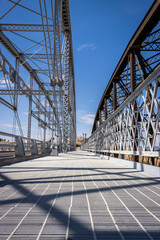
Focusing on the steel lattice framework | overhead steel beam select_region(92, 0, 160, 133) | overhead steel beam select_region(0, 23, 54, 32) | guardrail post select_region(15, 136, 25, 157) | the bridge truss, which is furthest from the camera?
overhead steel beam select_region(0, 23, 54, 32)

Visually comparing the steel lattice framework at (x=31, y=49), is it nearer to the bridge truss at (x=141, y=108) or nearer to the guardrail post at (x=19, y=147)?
the bridge truss at (x=141, y=108)

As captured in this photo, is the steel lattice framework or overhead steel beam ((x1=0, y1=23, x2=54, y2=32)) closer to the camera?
the steel lattice framework

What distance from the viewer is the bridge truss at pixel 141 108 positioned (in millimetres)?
4281

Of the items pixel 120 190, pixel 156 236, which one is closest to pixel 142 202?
pixel 120 190

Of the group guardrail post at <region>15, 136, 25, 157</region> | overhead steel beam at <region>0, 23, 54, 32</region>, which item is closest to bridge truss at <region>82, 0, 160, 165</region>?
guardrail post at <region>15, 136, 25, 157</region>

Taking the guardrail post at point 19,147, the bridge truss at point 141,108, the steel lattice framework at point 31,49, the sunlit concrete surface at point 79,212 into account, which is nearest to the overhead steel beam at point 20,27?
the steel lattice framework at point 31,49

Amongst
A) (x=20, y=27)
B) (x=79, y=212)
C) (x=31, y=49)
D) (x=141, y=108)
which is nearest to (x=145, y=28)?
(x=141, y=108)

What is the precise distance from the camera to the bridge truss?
4.28 m

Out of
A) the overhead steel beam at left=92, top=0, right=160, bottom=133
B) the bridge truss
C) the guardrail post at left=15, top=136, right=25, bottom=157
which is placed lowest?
the guardrail post at left=15, top=136, right=25, bottom=157

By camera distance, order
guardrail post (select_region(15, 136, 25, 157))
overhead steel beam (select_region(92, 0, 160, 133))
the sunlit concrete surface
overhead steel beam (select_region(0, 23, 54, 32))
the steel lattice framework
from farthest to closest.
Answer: overhead steel beam (select_region(0, 23, 54, 32)), the steel lattice framework, overhead steel beam (select_region(92, 0, 160, 133)), guardrail post (select_region(15, 136, 25, 157)), the sunlit concrete surface

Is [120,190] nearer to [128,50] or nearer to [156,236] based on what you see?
[156,236]

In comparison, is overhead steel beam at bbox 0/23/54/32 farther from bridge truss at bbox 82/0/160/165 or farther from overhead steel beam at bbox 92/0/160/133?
bridge truss at bbox 82/0/160/165

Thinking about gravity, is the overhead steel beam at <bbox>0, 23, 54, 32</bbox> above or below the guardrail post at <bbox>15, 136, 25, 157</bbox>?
above

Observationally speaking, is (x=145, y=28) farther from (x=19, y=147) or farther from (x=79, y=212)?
(x=79, y=212)
